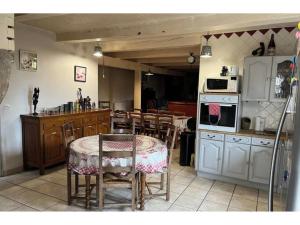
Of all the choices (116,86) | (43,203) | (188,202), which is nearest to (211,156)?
(188,202)

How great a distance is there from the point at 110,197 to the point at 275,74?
9.81 feet

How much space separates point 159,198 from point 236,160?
1368 mm

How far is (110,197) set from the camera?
304cm

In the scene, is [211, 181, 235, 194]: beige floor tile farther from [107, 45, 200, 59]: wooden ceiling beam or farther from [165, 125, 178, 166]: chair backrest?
[107, 45, 200, 59]: wooden ceiling beam

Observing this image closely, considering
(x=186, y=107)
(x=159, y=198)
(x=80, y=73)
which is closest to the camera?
(x=159, y=198)

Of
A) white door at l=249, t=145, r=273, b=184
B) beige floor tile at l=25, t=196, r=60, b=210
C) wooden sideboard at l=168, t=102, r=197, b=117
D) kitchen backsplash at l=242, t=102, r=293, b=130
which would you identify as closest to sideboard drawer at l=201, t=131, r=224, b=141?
white door at l=249, t=145, r=273, b=184

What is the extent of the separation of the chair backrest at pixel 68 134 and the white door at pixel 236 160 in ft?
7.71

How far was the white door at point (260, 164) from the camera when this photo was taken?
10.7 feet

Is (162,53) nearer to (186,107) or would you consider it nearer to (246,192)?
(186,107)

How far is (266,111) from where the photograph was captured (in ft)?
12.0

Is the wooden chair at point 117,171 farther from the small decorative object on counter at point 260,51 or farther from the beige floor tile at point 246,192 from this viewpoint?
the small decorative object on counter at point 260,51

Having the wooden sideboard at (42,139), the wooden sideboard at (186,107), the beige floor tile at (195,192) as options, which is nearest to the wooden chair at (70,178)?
the wooden sideboard at (42,139)
